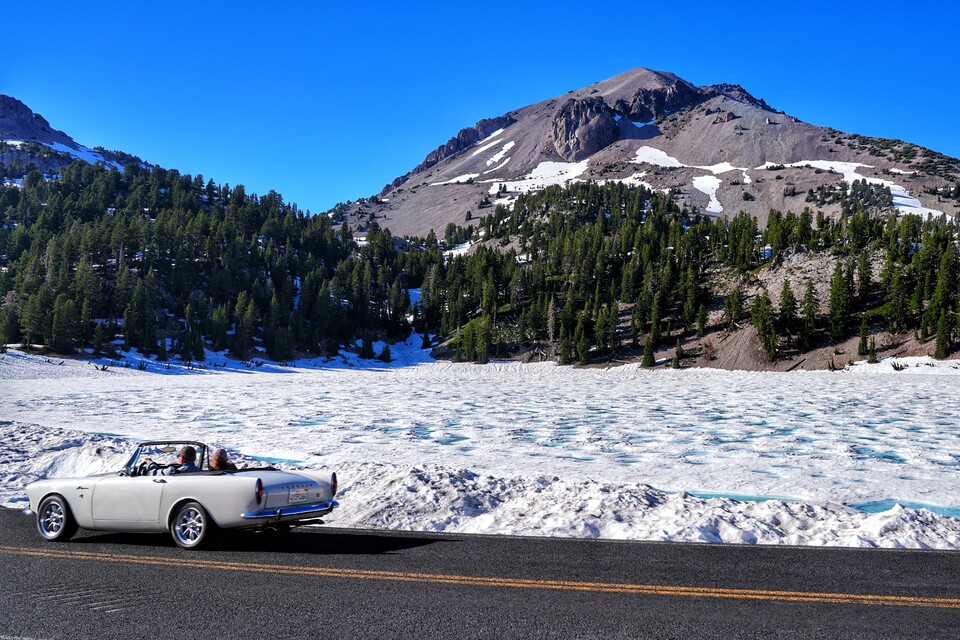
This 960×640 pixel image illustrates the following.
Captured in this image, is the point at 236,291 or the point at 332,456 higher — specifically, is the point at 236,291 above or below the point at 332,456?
above

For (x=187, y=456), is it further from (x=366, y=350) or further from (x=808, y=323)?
(x=366, y=350)

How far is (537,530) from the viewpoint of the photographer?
11.9m

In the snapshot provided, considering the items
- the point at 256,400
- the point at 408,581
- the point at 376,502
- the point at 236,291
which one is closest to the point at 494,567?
the point at 408,581

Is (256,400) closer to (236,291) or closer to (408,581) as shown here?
(408,581)

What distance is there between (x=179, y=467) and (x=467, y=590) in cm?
585


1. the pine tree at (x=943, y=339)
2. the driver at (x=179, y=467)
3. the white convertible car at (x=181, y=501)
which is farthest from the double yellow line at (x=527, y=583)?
the pine tree at (x=943, y=339)

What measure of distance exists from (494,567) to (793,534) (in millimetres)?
6152

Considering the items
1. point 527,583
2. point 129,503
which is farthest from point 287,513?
point 527,583

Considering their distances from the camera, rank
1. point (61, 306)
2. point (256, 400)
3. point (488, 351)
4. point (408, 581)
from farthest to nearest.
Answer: point (488, 351) → point (61, 306) → point (256, 400) → point (408, 581)

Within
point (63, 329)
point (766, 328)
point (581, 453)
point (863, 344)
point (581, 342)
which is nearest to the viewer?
point (581, 453)

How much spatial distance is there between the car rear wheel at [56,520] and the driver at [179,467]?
1.54 meters

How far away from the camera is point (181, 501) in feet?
33.2

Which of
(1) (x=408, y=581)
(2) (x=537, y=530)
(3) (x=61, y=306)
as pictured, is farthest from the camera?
(3) (x=61, y=306)

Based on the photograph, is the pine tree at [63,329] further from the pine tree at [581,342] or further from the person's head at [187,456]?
the person's head at [187,456]
